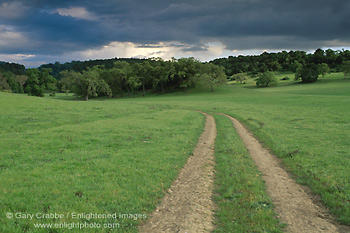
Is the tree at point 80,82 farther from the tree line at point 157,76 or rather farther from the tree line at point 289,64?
the tree line at point 289,64

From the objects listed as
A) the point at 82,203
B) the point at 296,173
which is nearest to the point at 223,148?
the point at 296,173

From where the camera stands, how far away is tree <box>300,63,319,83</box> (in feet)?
382

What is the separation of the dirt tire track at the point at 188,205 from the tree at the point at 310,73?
417ft

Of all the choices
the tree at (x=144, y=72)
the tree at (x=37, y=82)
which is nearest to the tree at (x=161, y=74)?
the tree at (x=144, y=72)

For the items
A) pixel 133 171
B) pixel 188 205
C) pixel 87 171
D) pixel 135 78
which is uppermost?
pixel 135 78

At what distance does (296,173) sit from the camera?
1162cm

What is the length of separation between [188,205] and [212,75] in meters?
102

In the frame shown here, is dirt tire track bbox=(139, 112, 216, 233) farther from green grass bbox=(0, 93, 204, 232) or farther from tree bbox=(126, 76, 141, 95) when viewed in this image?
tree bbox=(126, 76, 141, 95)

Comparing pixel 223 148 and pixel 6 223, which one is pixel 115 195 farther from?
pixel 223 148

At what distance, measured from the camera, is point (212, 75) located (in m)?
106

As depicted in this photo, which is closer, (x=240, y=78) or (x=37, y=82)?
(x=37, y=82)

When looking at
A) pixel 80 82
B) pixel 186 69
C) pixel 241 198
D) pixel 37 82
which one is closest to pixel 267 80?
pixel 186 69

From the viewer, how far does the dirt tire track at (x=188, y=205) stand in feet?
22.7

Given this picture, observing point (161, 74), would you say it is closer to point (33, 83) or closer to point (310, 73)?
point (33, 83)
